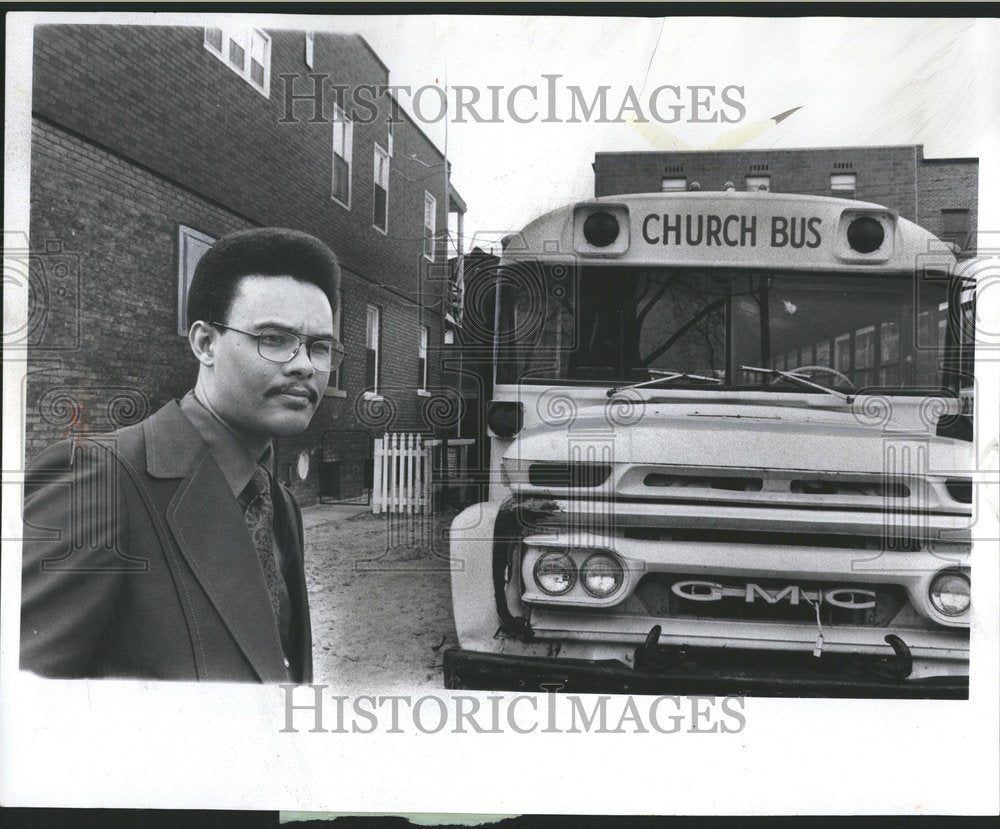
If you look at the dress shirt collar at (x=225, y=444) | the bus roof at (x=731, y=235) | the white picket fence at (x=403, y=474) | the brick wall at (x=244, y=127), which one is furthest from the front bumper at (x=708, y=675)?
the brick wall at (x=244, y=127)

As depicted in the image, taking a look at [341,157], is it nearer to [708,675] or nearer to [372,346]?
[372,346]

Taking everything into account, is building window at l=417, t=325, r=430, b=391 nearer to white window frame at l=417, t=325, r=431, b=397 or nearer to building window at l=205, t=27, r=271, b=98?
white window frame at l=417, t=325, r=431, b=397

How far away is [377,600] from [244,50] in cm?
292

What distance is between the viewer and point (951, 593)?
10.8ft

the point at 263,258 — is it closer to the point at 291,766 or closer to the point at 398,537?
the point at 398,537

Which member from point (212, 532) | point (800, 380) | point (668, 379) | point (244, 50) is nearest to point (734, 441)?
point (668, 379)

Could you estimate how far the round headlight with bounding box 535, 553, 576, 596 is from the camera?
323 centimetres

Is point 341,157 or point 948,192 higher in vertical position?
point 341,157

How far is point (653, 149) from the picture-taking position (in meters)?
4.01

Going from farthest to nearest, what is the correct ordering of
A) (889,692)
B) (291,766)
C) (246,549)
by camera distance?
(291,766) → (246,549) → (889,692)

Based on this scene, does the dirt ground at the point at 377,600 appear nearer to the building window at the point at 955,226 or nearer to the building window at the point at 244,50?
the building window at the point at 244,50

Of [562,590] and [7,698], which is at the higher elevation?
[562,590]

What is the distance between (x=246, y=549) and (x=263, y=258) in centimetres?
145

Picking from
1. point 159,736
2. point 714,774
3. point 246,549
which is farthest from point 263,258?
point 714,774
